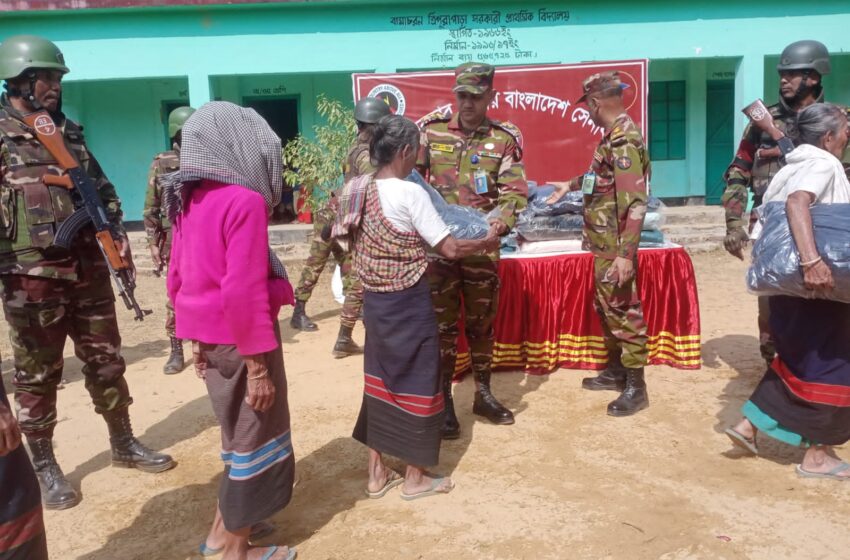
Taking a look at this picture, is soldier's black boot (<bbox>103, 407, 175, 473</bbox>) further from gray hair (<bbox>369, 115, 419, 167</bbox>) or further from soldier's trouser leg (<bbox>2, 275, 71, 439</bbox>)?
gray hair (<bbox>369, 115, 419, 167</bbox>)

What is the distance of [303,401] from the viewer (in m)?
4.97

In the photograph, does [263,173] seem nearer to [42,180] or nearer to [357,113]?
[42,180]

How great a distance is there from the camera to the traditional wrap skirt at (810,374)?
3.40m

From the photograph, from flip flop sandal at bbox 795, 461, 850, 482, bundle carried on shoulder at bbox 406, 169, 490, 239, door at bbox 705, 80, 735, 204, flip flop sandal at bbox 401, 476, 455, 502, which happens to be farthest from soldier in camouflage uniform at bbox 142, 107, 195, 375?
door at bbox 705, 80, 735, 204

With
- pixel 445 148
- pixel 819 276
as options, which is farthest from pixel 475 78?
pixel 819 276

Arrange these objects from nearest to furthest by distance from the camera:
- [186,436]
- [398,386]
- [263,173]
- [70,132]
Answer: [263,173], [398,386], [70,132], [186,436]

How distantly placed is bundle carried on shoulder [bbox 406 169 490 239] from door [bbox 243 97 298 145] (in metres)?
10.5

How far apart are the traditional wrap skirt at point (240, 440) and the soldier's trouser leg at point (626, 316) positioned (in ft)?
8.10

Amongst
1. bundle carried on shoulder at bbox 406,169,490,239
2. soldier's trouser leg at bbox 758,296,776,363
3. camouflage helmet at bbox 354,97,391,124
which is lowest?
soldier's trouser leg at bbox 758,296,776,363

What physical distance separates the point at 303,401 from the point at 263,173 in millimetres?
2595

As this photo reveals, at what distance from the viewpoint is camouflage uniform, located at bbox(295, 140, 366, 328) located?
5.55m

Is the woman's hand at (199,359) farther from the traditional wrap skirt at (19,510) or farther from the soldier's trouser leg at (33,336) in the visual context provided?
the soldier's trouser leg at (33,336)

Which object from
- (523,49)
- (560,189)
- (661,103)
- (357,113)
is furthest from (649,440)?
(661,103)

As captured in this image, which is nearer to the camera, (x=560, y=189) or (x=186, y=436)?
(x=186, y=436)
